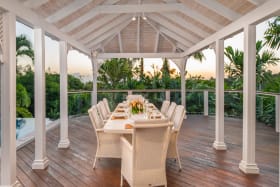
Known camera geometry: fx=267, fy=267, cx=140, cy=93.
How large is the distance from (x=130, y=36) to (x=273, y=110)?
5.56 meters

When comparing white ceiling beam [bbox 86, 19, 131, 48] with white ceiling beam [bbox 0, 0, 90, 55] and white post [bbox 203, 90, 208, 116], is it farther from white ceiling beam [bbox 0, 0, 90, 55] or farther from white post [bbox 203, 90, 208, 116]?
white post [bbox 203, 90, 208, 116]

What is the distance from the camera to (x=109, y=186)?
3.75 m

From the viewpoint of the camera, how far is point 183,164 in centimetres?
478

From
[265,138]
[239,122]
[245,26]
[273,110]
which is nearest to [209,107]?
[239,122]

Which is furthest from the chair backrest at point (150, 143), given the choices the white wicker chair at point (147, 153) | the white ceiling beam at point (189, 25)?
the white ceiling beam at point (189, 25)

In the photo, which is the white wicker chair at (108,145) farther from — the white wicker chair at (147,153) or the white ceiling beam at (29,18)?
the white ceiling beam at (29,18)

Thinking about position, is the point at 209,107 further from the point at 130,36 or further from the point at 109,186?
the point at 109,186

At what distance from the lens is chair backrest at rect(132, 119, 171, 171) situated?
310 centimetres

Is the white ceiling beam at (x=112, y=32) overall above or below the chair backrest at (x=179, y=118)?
above

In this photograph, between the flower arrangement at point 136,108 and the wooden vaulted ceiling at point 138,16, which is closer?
the wooden vaulted ceiling at point 138,16

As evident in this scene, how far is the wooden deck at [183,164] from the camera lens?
155 inches

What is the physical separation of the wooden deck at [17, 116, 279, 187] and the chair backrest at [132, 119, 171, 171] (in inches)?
27.9

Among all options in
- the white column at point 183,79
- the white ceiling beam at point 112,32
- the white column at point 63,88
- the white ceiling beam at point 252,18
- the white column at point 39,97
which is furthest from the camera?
the white column at point 183,79

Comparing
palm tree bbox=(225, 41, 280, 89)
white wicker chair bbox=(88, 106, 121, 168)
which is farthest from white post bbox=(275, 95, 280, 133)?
white wicker chair bbox=(88, 106, 121, 168)
